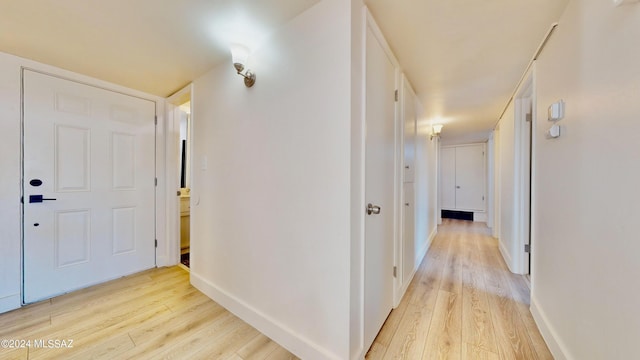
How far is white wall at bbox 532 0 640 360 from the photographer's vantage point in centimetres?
84

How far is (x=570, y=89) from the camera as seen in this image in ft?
4.18

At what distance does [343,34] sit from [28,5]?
1.85 m

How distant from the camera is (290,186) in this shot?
4.69 feet

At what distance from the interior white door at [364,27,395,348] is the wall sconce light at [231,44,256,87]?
2.77 feet

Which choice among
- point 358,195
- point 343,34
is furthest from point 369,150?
point 343,34

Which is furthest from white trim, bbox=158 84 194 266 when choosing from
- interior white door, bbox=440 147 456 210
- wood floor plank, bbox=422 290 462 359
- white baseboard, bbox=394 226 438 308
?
interior white door, bbox=440 147 456 210

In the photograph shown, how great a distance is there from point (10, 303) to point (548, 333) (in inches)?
157

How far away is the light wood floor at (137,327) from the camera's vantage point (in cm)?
140

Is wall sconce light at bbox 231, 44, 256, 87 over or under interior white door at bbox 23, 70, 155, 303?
over

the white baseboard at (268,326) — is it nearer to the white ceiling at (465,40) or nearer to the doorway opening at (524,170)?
the white ceiling at (465,40)

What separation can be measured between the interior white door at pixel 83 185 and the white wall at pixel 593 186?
12.0 feet

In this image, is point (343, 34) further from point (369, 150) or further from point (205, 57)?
point (205, 57)

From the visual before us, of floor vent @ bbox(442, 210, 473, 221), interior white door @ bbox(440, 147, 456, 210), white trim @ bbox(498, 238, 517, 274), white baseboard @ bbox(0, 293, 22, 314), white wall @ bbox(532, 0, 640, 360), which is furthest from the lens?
interior white door @ bbox(440, 147, 456, 210)

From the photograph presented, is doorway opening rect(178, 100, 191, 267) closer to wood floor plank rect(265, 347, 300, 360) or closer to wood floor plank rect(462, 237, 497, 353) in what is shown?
wood floor plank rect(265, 347, 300, 360)
